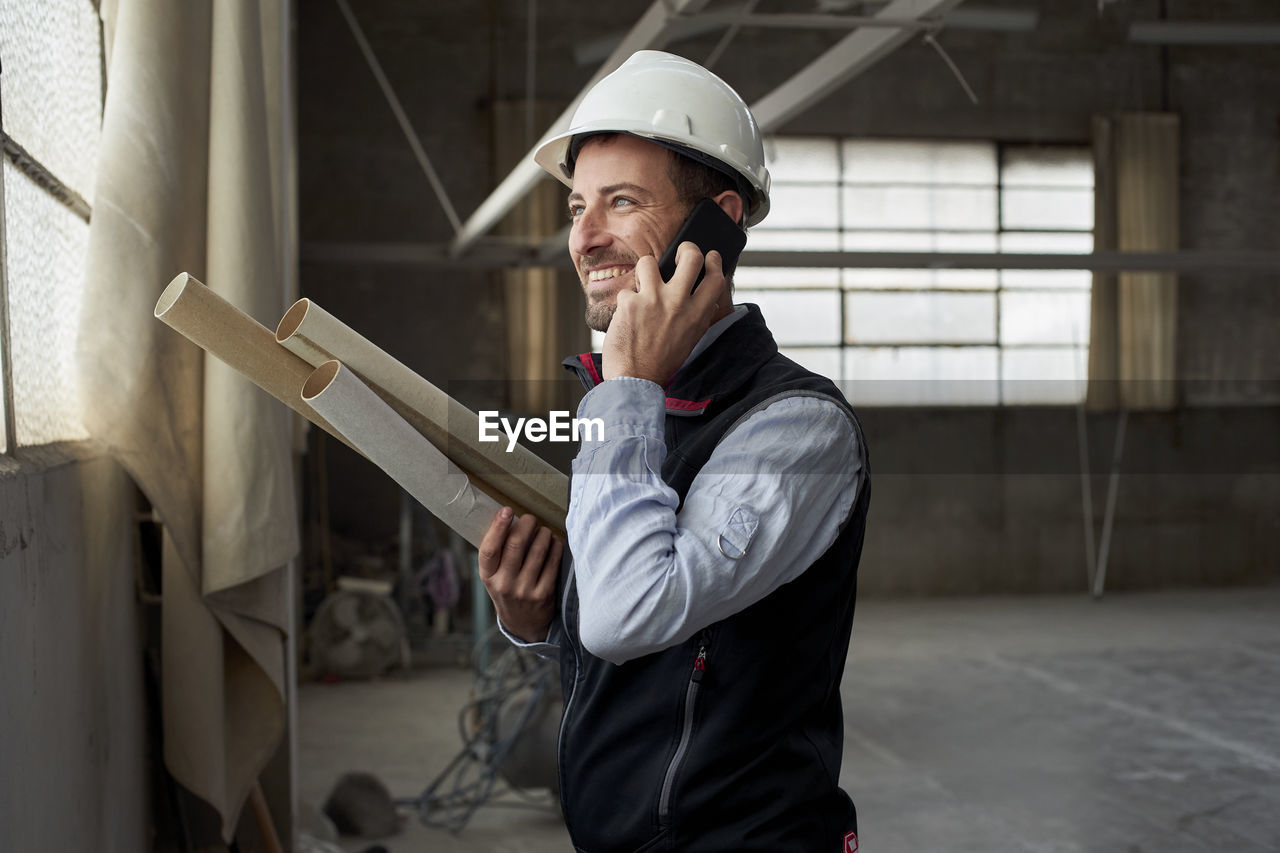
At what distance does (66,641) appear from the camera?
1893 millimetres

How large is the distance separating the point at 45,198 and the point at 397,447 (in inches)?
45.5

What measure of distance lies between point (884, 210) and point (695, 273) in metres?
11.6

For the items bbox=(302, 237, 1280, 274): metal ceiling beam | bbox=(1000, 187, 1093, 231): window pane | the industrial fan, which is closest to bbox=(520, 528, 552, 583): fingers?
bbox=(302, 237, 1280, 274): metal ceiling beam

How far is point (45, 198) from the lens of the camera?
2.16m

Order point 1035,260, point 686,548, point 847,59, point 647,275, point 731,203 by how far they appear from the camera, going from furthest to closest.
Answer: point 1035,260, point 847,59, point 731,203, point 647,275, point 686,548

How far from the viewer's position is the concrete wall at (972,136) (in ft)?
38.6

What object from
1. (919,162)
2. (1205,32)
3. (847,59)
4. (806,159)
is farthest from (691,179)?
(919,162)

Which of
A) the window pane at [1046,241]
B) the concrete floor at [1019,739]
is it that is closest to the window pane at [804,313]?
the window pane at [1046,241]

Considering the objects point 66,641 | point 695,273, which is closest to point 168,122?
point 66,641

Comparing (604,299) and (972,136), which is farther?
(972,136)

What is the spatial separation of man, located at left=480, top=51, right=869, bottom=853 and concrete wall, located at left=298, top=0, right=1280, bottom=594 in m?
10.2

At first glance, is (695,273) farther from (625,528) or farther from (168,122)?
(168,122)

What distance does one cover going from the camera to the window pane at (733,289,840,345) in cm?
1240

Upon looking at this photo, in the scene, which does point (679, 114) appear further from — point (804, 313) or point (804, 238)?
point (804, 238)
